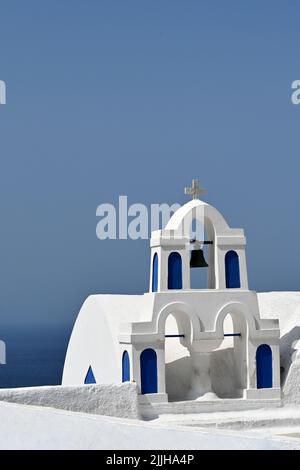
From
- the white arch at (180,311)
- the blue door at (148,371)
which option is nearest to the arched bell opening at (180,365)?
the white arch at (180,311)

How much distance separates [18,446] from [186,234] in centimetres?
678

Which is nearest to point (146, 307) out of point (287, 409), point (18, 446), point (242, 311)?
point (242, 311)

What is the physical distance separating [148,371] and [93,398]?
106cm

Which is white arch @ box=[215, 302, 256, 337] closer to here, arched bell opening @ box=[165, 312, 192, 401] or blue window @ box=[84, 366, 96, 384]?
arched bell opening @ box=[165, 312, 192, 401]

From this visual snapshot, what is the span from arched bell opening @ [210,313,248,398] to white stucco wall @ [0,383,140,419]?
74.1 inches

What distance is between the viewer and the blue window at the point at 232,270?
1617 cm

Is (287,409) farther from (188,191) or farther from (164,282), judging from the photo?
(188,191)

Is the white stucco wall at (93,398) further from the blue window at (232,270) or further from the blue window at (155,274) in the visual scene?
the blue window at (232,270)

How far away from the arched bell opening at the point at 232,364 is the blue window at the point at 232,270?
51 cm

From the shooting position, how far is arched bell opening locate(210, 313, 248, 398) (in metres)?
16.2
